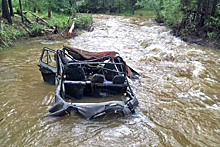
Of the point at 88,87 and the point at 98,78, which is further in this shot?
the point at 88,87

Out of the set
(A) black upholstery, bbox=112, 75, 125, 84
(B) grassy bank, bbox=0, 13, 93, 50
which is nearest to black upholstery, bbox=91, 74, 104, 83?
(A) black upholstery, bbox=112, 75, 125, 84

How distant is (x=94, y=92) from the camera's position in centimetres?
589

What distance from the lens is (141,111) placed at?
18.5 ft

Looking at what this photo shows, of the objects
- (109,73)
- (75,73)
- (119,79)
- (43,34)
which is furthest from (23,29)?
(119,79)

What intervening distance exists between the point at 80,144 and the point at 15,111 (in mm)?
2514

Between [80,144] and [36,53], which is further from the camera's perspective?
[36,53]

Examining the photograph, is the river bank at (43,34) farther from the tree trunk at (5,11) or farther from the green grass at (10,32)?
the tree trunk at (5,11)

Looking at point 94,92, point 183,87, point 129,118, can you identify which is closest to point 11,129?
point 94,92

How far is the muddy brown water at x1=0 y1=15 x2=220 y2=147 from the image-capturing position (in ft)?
14.8

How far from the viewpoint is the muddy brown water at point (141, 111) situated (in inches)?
177

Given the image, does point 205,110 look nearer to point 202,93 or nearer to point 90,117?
point 202,93

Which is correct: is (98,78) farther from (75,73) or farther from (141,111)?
(141,111)

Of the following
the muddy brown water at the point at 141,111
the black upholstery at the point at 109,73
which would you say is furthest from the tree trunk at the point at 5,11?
the black upholstery at the point at 109,73

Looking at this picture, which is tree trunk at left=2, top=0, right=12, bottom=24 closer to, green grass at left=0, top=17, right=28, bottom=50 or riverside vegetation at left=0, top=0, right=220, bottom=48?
riverside vegetation at left=0, top=0, right=220, bottom=48
